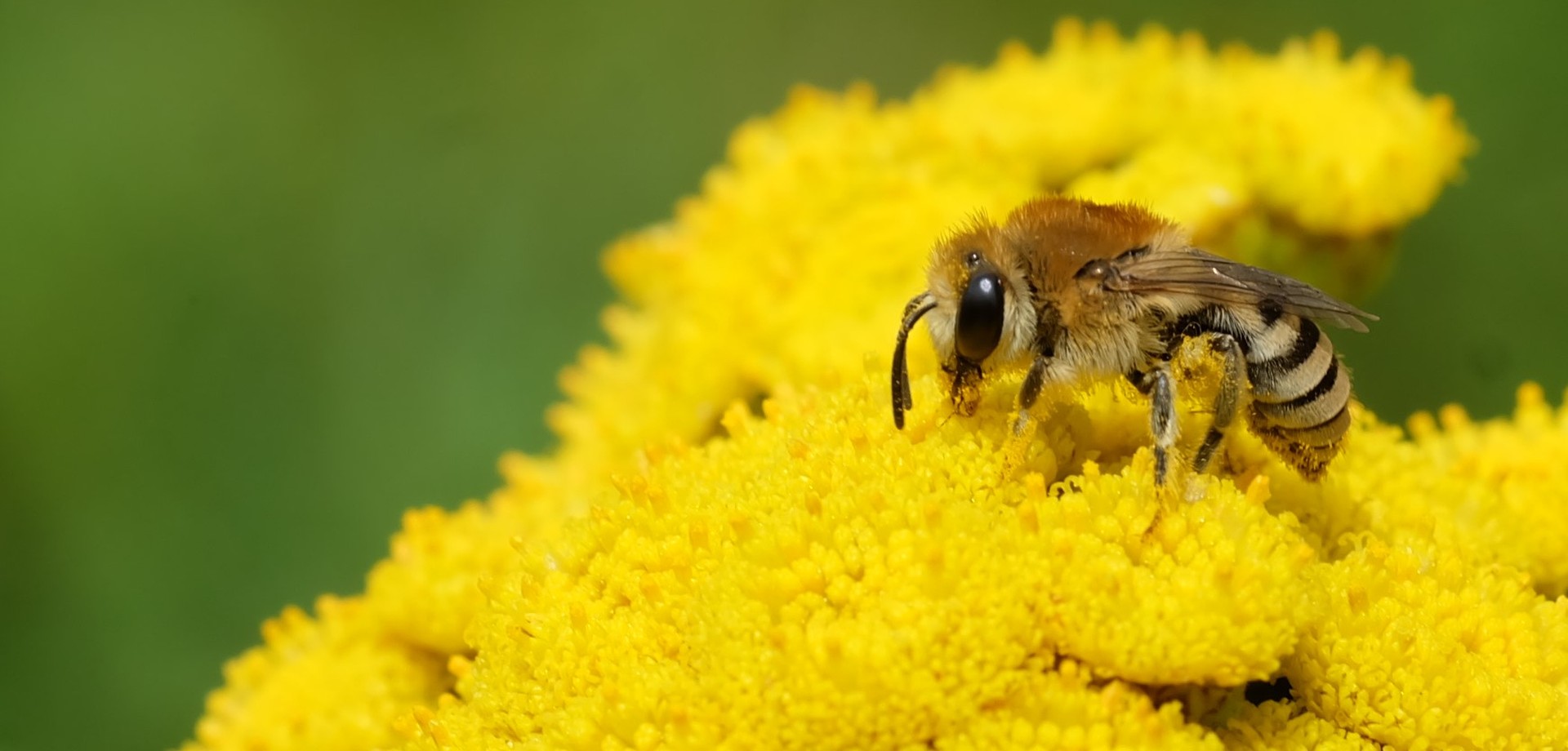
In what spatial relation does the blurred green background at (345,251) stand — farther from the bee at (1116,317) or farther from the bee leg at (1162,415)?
the bee leg at (1162,415)

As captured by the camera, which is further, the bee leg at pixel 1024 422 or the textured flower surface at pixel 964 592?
the bee leg at pixel 1024 422

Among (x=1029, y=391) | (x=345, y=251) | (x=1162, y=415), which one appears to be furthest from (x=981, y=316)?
(x=345, y=251)

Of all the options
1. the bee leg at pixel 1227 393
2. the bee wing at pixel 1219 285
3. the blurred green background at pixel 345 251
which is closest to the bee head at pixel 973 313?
the bee wing at pixel 1219 285

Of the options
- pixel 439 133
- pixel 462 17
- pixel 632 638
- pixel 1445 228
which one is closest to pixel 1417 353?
pixel 1445 228

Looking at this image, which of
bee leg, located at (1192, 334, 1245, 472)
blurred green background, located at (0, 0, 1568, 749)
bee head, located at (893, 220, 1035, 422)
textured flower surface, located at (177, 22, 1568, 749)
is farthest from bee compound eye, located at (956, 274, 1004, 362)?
blurred green background, located at (0, 0, 1568, 749)

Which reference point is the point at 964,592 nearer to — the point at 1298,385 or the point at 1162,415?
the point at 1162,415

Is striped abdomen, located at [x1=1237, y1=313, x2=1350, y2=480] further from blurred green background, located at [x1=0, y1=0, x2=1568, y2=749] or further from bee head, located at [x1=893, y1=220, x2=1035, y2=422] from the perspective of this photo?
blurred green background, located at [x1=0, y1=0, x2=1568, y2=749]

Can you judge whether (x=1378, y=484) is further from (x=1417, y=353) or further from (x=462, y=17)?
(x=462, y=17)
